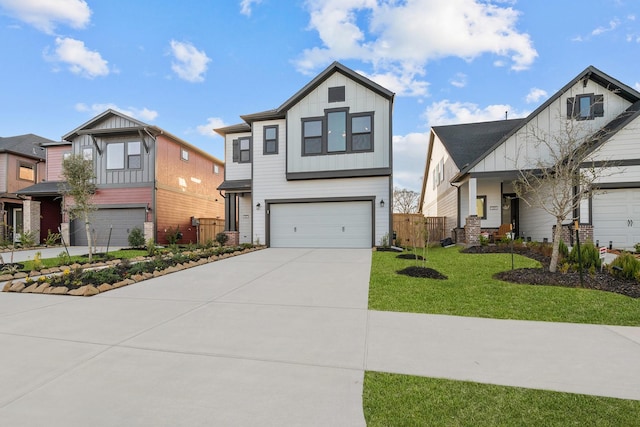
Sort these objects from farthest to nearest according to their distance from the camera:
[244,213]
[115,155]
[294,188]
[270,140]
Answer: [115,155] → [244,213] → [270,140] → [294,188]

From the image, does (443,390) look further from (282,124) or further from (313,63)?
(313,63)

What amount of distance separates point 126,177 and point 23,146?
36.5 feet

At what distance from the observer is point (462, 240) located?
1373 cm

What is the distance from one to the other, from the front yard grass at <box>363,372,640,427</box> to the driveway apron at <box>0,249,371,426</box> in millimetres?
210

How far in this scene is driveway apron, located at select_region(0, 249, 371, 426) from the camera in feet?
7.01

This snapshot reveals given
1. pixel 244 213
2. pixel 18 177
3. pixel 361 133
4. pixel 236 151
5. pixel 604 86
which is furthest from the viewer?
pixel 18 177

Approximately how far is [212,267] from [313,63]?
1142 centimetres

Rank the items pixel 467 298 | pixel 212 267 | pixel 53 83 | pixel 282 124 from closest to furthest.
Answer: pixel 467 298 < pixel 212 267 < pixel 282 124 < pixel 53 83

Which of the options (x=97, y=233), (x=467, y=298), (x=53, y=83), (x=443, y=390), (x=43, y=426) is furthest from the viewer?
(x=97, y=233)

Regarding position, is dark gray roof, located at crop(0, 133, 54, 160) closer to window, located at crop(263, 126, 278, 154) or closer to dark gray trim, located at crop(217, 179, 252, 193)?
dark gray trim, located at crop(217, 179, 252, 193)

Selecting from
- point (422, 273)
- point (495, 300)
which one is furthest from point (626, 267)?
point (422, 273)

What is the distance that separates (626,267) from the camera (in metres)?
5.94

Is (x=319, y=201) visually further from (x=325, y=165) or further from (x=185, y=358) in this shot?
(x=185, y=358)

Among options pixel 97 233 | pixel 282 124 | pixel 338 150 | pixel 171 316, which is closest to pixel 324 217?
pixel 338 150
